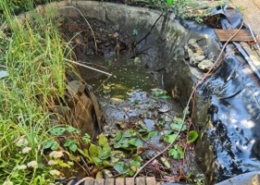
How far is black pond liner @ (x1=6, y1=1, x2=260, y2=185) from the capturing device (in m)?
2.25

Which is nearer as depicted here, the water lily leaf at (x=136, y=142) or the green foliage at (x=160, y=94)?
the water lily leaf at (x=136, y=142)

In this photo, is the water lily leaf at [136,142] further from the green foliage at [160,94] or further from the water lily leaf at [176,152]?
the green foliage at [160,94]

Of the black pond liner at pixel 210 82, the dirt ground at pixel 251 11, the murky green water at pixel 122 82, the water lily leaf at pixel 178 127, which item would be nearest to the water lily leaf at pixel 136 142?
the water lily leaf at pixel 178 127

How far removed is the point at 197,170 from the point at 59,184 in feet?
4.15

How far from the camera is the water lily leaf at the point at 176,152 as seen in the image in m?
2.73

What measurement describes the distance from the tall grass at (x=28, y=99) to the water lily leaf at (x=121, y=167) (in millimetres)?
687

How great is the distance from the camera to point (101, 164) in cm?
251

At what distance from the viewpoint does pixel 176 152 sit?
276cm

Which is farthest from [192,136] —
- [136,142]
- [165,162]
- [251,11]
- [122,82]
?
[251,11]

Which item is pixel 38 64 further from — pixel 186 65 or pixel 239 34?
pixel 239 34

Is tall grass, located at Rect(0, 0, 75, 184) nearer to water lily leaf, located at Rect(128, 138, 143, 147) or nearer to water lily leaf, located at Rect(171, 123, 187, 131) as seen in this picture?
water lily leaf, located at Rect(128, 138, 143, 147)

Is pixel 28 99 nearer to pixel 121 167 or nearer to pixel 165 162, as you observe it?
pixel 121 167

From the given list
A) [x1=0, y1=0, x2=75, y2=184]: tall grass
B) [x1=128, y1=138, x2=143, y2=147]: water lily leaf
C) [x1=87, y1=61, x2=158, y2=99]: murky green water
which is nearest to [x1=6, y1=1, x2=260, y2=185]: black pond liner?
[x1=87, y1=61, x2=158, y2=99]: murky green water

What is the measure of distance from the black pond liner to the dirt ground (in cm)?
19
